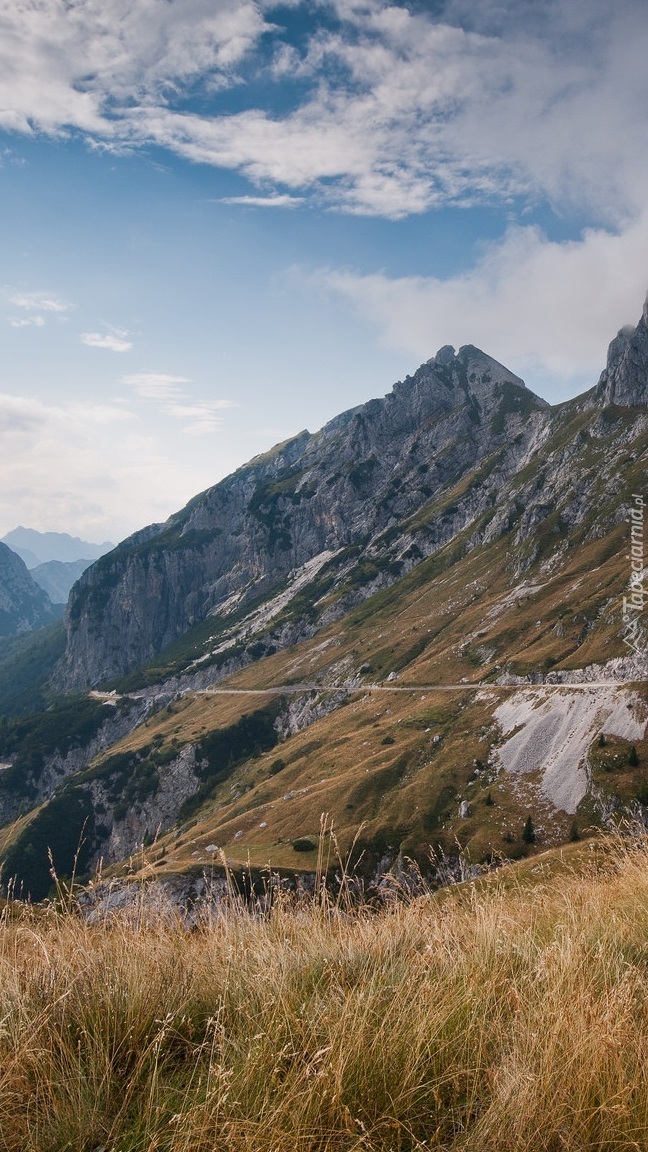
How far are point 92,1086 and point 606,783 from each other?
334ft

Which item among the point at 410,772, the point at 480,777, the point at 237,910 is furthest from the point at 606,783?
the point at 237,910

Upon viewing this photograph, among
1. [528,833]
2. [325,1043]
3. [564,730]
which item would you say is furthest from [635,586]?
[325,1043]

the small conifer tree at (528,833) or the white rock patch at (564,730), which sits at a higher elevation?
the white rock patch at (564,730)

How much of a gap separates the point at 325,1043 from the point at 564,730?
11306 cm

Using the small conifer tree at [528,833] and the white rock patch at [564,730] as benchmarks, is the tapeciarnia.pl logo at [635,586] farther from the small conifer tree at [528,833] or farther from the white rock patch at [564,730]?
the small conifer tree at [528,833]

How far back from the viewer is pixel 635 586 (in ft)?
454

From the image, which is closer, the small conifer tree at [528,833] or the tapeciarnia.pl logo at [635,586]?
the small conifer tree at [528,833]

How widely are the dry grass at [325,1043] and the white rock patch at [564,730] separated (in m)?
98.8

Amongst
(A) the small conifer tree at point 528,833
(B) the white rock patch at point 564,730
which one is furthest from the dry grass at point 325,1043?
(B) the white rock patch at point 564,730

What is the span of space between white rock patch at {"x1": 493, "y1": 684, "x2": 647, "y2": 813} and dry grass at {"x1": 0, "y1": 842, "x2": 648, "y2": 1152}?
9882 cm

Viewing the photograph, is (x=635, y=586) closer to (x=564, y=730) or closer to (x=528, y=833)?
(x=564, y=730)

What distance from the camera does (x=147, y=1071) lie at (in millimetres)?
4000

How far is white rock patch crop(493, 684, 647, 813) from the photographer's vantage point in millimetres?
95125

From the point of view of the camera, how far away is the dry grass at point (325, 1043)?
3.15 metres
